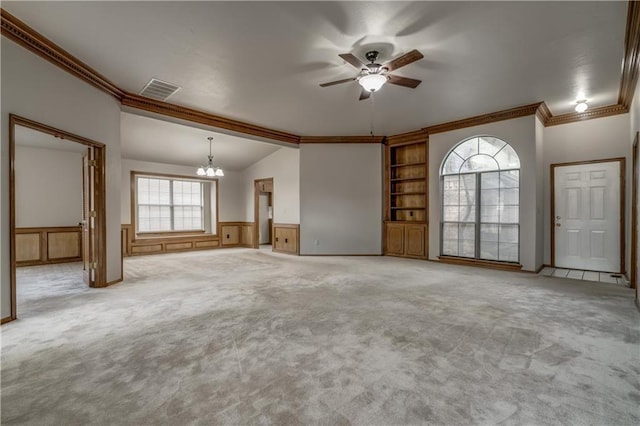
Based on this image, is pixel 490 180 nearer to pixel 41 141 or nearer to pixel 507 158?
pixel 507 158

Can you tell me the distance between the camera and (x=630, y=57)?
353 centimetres

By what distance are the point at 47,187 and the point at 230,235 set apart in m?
4.53

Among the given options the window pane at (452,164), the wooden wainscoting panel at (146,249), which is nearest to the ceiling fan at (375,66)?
the window pane at (452,164)

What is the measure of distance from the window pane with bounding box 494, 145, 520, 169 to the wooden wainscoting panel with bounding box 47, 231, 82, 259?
30.6ft

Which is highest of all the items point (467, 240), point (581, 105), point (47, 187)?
point (581, 105)

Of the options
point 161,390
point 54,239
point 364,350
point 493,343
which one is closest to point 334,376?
point 364,350

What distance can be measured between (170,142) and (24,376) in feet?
19.3

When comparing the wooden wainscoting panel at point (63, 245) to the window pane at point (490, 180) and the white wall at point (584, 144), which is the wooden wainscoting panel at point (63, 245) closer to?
the window pane at point (490, 180)

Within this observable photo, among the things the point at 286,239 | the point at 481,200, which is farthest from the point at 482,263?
the point at 286,239

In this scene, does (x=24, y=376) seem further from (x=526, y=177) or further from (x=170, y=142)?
(x=526, y=177)

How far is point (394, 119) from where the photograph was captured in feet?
20.0

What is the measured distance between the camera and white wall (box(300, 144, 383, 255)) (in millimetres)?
7457

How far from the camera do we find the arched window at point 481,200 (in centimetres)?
557

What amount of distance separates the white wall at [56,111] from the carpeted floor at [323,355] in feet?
2.54
